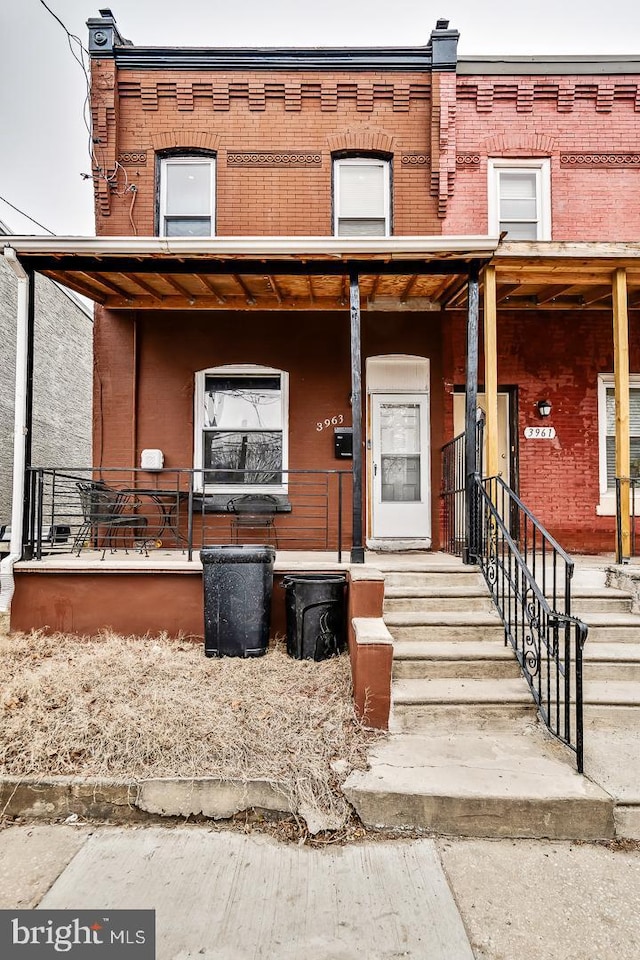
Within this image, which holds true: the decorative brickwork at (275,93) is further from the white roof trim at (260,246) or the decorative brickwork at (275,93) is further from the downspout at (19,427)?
the downspout at (19,427)

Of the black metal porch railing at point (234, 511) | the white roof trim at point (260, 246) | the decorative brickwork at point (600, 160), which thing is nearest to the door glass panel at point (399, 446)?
the black metal porch railing at point (234, 511)

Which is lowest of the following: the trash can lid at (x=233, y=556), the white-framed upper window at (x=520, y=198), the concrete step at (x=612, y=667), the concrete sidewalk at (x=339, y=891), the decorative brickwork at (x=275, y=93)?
the concrete sidewalk at (x=339, y=891)

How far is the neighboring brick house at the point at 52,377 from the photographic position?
1341 centimetres

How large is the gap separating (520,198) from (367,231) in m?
2.20

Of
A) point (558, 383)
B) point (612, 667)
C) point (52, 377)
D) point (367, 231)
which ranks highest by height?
point (367, 231)

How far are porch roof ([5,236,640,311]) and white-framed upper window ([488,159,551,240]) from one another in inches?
60.3

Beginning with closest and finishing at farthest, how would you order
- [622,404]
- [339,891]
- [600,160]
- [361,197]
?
[339,891] → [622,404] → [600,160] → [361,197]

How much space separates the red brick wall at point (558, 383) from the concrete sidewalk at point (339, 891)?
555cm

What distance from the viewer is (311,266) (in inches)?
252

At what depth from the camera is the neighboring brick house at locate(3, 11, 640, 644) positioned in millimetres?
8125

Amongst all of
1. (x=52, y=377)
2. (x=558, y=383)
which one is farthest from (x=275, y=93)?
(x=52, y=377)

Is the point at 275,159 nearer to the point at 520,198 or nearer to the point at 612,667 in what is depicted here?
the point at 520,198

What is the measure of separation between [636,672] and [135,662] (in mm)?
4009

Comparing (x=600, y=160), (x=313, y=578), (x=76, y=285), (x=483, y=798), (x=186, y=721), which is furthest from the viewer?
(x=600, y=160)
